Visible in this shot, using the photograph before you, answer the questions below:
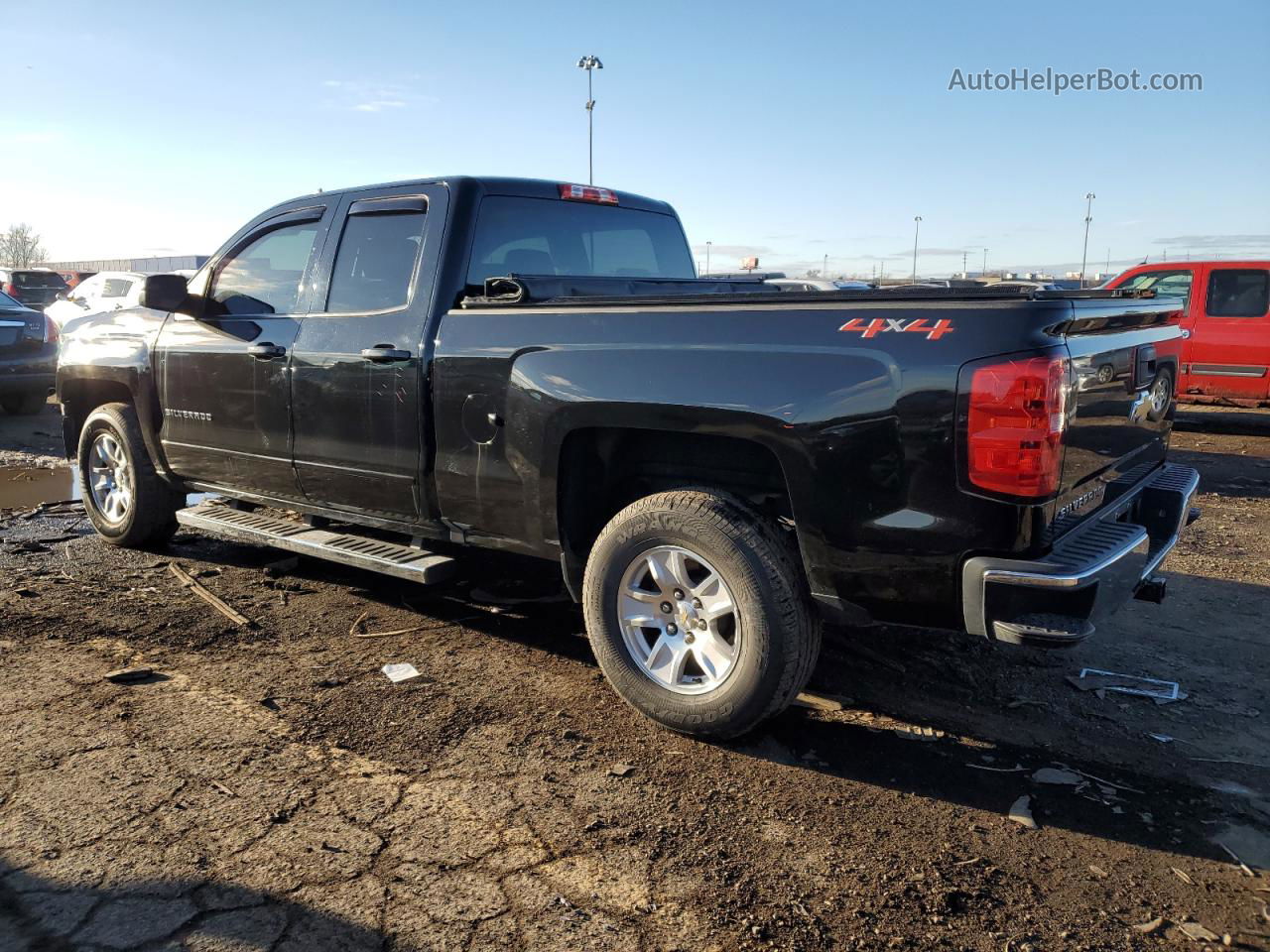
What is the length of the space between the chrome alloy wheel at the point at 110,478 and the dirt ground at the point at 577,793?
3.79 ft

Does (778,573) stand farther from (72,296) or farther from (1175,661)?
(72,296)

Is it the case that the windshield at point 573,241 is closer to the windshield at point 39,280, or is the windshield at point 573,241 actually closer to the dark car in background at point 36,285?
the dark car in background at point 36,285

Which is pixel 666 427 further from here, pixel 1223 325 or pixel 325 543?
pixel 1223 325

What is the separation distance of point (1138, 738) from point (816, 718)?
115 centimetres

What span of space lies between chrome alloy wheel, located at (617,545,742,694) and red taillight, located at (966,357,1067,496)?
0.98 m

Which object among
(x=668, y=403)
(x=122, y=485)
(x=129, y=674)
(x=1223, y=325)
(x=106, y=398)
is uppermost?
(x=668, y=403)

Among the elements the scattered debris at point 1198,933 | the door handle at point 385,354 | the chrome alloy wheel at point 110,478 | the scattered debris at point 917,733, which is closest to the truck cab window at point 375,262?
the door handle at point 385,354

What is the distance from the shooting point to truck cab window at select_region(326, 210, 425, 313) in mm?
4406

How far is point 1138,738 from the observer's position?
3.57 metres

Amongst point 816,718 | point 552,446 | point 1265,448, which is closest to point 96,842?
point 552,446

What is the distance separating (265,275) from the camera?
202 inches

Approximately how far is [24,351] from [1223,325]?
14037mm

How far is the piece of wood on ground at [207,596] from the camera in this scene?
15.6 feet

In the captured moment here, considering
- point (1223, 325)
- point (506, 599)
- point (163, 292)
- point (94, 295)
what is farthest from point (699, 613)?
point (94, 295)
